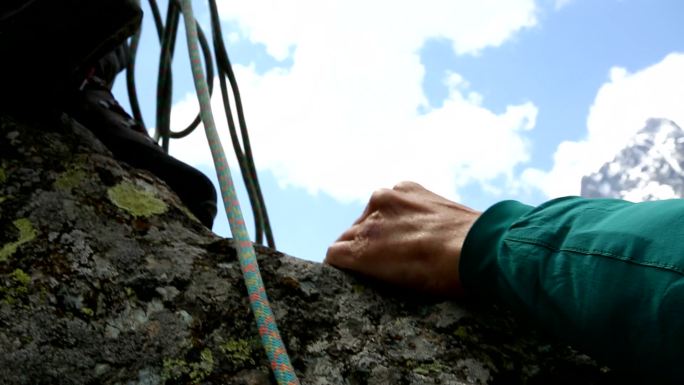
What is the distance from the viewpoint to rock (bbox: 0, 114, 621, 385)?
0.99 m

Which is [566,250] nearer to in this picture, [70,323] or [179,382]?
[179,382]

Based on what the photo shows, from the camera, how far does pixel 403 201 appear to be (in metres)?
1.21

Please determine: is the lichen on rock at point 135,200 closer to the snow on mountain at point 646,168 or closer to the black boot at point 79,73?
the black boot at point 79,73

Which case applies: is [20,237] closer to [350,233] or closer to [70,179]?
[70,179]

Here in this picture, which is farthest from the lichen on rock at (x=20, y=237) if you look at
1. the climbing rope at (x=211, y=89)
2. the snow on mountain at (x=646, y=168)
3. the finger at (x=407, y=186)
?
the snow on mountain at (x=646, y=168)

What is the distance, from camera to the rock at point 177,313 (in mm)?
A: 990

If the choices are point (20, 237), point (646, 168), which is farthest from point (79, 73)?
point (646, 168)

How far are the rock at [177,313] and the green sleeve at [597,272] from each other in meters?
0.13

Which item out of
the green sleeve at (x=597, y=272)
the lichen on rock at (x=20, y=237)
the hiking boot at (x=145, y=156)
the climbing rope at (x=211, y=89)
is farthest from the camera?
the climbing rope at (x=211, y=89)

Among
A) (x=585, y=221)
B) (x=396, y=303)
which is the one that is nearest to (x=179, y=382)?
(x=396, y=303)

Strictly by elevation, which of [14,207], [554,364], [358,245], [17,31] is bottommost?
[554,364]

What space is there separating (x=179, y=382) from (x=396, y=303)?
1.29 ft

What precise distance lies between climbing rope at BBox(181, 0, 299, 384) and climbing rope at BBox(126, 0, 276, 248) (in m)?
0.63

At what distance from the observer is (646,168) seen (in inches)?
4914
